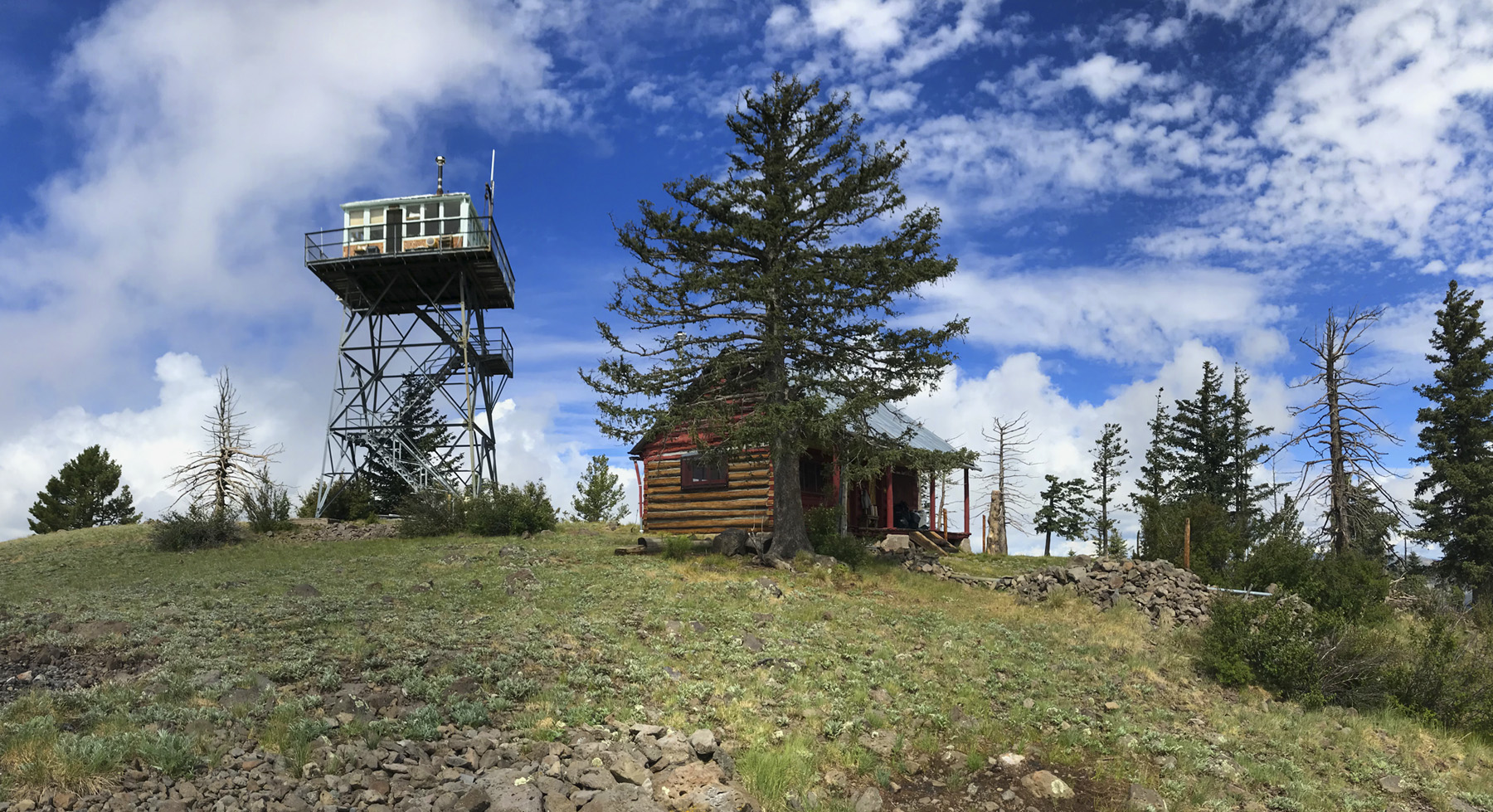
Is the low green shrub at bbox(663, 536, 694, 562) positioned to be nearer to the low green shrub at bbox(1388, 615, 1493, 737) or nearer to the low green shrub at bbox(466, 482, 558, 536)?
the low green shrub at bbox(466, 482, 558, 536)

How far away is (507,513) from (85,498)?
2956 centimetres

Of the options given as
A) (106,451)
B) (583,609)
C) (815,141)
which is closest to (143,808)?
(583,609)

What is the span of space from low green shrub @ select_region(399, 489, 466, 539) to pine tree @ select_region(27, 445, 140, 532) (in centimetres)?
2402

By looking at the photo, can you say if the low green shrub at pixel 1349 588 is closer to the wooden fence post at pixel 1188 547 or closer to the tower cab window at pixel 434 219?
the wooden fence post at pixel 1188 547

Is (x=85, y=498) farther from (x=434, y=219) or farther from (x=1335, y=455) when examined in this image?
(x=1335, y=455)

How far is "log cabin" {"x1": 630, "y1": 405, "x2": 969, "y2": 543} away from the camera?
27.1 meters

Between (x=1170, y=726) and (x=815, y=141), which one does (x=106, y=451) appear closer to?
(x=815, y=141)

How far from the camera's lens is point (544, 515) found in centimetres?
2966

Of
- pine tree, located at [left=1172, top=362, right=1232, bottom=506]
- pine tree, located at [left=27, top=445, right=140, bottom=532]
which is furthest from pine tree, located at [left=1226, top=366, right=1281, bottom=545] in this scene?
pine tree, located at [left=27, top=445, right=140, bottom=532]

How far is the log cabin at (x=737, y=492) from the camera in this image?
27062 millimetres

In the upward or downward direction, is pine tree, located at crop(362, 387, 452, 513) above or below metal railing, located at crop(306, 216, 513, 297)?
below

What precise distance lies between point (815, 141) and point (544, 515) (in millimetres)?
15808

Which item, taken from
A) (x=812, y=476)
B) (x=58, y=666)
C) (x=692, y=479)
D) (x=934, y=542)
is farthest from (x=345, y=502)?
(x=58, y=666)

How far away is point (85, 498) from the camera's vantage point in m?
42.9
